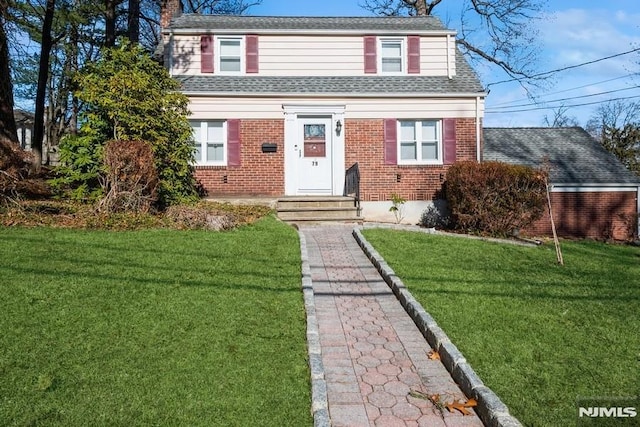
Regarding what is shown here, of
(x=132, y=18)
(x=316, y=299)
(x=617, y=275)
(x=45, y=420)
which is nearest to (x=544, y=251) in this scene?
(x=617, y=275)

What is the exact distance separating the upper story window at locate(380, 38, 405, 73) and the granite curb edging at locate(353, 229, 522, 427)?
10.3m

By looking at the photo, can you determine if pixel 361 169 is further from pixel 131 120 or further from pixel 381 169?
pixel 131 120

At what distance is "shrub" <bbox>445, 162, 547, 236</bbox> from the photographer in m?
11.6

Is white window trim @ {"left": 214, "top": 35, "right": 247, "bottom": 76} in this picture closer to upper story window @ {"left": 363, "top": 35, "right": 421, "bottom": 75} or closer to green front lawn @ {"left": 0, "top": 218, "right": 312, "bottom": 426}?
upper story window @ {"left": 363, "top": 35, "right": 421, "bottom": 75}

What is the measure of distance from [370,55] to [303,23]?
9.63 feet

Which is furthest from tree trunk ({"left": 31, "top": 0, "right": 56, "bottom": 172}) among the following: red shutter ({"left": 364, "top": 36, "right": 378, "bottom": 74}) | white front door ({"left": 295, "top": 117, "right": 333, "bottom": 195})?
red shutter ({"left": 364, "top": 36, "right": 378, "bottom": 74})

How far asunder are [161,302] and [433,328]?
9.51ft

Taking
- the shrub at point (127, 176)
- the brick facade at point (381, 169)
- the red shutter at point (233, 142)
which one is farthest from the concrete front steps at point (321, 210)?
the shrub at point (127, 176)

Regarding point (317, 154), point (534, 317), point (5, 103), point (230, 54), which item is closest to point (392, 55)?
point (317, 154)

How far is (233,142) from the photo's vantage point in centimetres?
1431

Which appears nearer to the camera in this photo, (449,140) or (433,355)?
(433,355)

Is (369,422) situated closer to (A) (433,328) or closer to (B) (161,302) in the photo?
(A) (433,328)

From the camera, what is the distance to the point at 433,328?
4934 mm

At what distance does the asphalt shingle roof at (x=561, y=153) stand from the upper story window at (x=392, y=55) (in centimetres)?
555
